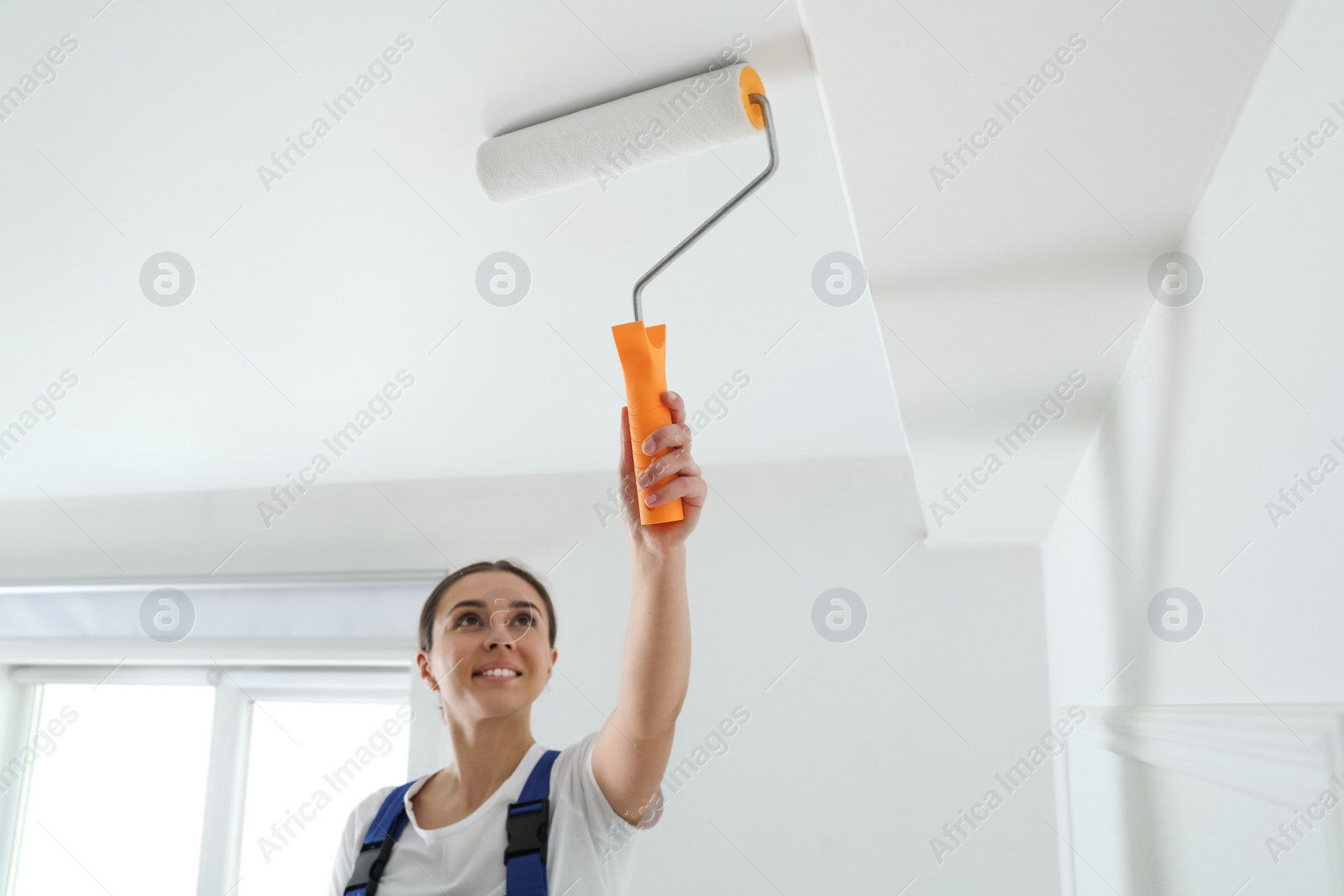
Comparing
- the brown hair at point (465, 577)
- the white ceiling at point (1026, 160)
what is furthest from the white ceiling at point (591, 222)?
the brown hair at point (465, 577)

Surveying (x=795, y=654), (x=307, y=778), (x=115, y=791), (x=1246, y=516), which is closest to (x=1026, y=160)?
(x=1246, y=516)

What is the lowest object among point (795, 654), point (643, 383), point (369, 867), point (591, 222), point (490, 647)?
point (369, 867)

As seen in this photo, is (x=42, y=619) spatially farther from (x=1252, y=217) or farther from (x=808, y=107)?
(x=1252, y=217)

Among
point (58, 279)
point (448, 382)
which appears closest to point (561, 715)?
point (448, 382)

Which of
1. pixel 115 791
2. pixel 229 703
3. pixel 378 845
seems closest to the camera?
pixel 378 845

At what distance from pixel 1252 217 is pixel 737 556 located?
1.73 metres

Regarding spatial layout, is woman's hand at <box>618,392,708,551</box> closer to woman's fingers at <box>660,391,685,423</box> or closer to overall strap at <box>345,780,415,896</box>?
woman's fingers at <box>660,391,685,423</box>

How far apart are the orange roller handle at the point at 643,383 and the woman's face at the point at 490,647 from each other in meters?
0.58

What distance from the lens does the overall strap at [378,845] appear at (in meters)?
1.17

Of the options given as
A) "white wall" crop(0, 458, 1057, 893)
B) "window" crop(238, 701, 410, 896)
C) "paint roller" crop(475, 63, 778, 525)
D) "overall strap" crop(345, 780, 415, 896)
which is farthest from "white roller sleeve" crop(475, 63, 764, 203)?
"window" crop(238, 701, 410, 896)

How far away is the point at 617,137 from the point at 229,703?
2284mm

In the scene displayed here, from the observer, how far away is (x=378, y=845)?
1.22m

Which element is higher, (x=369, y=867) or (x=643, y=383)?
(x=643, y=383)

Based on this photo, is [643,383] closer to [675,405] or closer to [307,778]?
[675,405]
